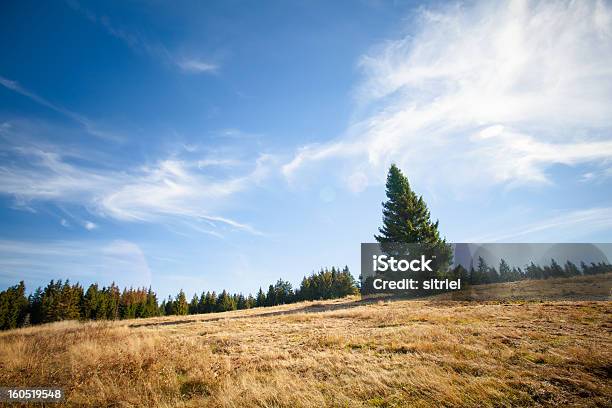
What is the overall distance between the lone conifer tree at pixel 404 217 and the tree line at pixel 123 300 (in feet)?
159

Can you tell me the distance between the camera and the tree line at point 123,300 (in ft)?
211

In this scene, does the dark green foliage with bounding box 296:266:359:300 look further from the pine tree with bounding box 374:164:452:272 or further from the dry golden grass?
the dry golden grass

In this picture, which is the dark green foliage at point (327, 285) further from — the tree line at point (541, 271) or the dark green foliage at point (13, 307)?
the dark green foliage at point (13, 307)

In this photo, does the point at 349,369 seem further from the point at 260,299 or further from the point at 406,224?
the point at 260,299

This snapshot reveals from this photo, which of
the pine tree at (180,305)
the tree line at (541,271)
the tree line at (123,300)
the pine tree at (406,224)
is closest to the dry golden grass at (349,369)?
the pine tree at (406,224)

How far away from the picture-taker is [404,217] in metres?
31.0

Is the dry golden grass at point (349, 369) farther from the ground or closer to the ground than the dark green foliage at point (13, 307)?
farther from the ground

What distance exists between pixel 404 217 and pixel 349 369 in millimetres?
26510

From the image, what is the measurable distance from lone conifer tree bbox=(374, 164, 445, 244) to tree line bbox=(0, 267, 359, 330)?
4850 centimetres

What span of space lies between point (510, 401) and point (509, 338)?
219 inches

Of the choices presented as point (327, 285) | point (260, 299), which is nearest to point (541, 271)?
point (327, 285)

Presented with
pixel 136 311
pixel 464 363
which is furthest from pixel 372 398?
pixel 136 311

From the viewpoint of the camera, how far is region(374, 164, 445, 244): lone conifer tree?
97.2ft

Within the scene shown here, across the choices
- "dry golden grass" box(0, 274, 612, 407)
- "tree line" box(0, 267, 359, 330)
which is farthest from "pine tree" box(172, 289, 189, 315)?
"dry golden grass" box(0, 274, 612, 407)
